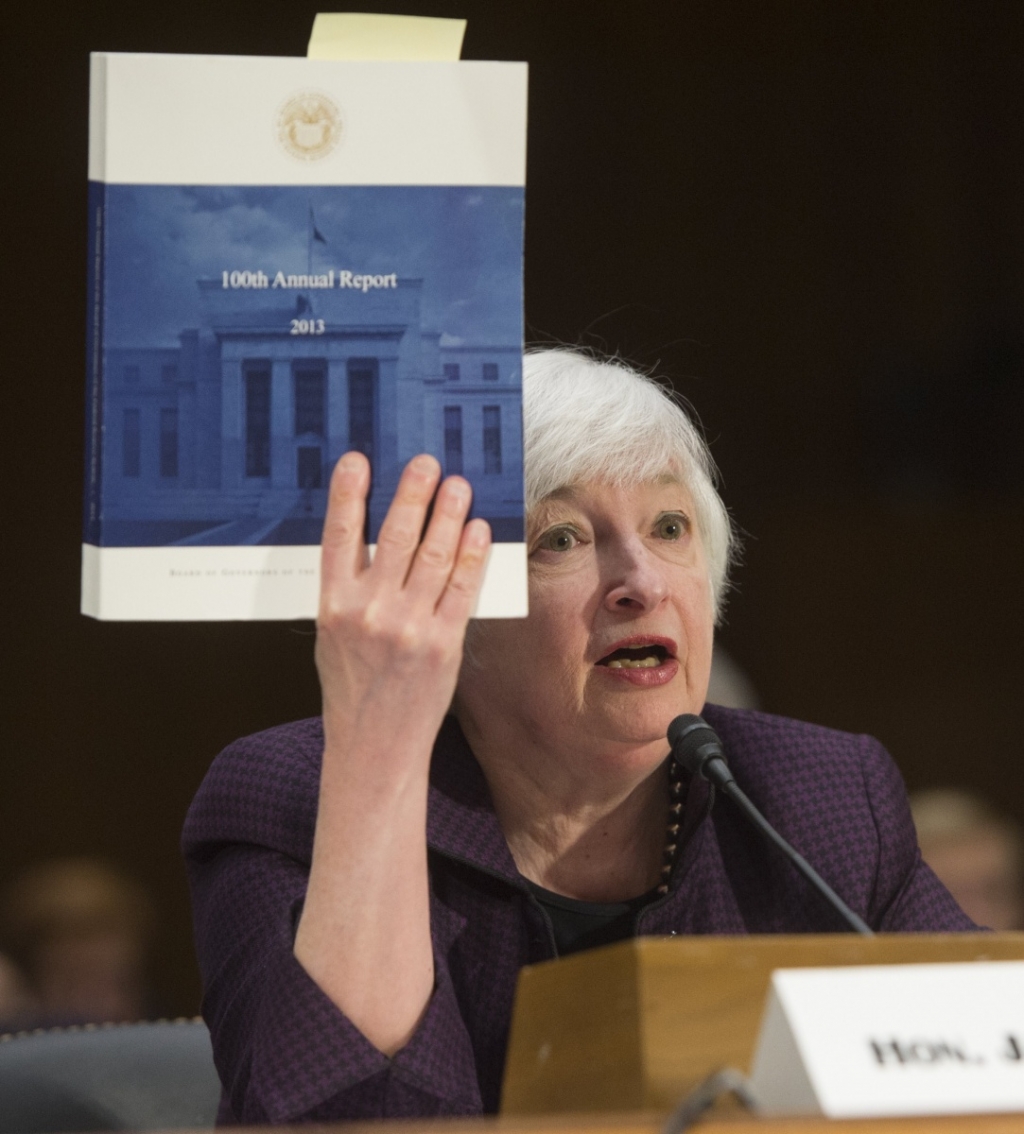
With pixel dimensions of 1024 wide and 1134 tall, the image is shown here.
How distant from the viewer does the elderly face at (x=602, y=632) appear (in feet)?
5.13

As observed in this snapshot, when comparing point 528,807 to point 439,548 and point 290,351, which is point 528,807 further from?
point 290,351

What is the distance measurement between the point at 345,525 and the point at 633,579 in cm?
44

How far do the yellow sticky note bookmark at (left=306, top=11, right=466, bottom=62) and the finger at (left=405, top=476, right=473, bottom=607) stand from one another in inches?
15.1

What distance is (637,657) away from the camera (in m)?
1.61

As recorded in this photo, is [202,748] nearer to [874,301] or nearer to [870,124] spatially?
[874,301]

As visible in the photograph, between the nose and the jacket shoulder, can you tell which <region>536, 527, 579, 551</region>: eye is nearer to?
the nose

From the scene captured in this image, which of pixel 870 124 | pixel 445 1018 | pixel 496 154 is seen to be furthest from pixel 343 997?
pixel 870 124

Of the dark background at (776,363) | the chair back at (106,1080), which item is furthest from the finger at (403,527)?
the dark background at (776,363)

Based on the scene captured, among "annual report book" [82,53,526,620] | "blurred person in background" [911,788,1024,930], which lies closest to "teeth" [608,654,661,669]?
"annual report book" [82,53,526,620]

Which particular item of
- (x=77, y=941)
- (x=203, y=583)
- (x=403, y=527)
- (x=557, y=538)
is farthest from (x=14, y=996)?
(x=403, y=527)

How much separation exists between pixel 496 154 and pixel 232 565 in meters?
0.42

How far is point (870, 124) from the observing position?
453 centimetres

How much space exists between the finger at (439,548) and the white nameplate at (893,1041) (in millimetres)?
437

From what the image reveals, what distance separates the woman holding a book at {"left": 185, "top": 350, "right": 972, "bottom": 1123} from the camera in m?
1.24
